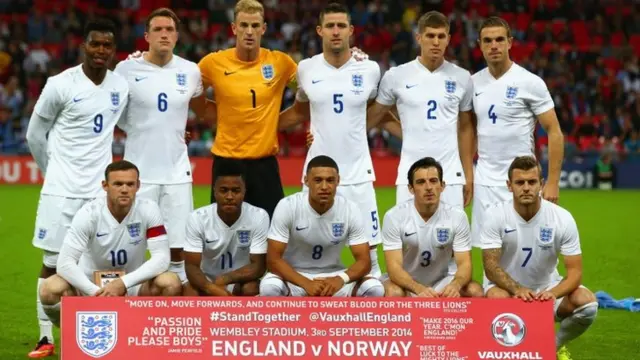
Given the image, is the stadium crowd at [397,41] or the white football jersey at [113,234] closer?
the white football jersey at [113,234]

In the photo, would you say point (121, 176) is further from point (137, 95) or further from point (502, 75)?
point (502, 75)

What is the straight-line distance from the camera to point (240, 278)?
7.86 metres

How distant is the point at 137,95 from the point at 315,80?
133 cm

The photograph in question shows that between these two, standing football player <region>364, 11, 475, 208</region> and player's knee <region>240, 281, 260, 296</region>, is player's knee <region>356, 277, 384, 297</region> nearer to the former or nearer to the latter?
player's knee <region>240, 281, 260, 296</region>

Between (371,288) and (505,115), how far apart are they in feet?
5.71

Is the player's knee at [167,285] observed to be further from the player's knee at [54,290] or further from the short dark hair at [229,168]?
the short dark hair at [229,168]

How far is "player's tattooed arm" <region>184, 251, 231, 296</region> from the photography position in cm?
761

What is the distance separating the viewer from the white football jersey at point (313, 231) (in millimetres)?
7864

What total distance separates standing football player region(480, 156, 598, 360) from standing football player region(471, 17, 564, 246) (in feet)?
2.34

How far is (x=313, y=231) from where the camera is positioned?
796 cm

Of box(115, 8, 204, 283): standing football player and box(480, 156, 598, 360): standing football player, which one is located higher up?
box(115, 8, 204, 283): standing football player

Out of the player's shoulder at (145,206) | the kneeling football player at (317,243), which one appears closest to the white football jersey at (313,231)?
the kneeling football player at (317,243)

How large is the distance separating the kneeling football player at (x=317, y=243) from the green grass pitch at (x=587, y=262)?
1.73 m

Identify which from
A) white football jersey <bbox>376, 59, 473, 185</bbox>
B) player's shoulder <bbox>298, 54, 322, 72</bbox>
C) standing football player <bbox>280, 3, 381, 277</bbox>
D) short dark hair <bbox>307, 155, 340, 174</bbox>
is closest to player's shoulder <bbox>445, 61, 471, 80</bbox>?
white football jersey <bbox>376, 59, 473, 185</bbox>
